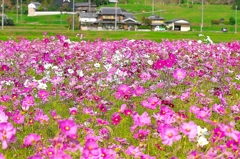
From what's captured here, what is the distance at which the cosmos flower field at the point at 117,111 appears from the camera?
2021 millimetres

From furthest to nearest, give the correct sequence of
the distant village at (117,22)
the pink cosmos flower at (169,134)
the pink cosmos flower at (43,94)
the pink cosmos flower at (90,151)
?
the distant village at (117,22), the pink cosmos flower at (43,94), the pink cosmos flower at (169,134), the pink cosmos flower at (90,151)

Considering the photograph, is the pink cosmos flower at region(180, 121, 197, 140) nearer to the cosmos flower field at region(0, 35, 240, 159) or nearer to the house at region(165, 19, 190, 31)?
the cosmos flower field at region(0, 35, 240, 159)

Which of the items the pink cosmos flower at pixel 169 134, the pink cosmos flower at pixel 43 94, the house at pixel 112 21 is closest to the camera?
the pink cosmos flower at pixel 169 134

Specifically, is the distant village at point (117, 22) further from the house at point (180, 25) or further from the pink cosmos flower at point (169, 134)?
the pink cosmos flower at point (169, 134)

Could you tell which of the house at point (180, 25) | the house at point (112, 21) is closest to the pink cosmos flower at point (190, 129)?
the house at point (112, 21)

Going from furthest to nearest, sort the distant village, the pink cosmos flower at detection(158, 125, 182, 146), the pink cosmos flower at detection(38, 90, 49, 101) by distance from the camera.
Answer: the distant village → the pink cosmos flower at detection(38, 90, 49, 101) → the pink cosmos flower at detection(158, 125, 182, 146)

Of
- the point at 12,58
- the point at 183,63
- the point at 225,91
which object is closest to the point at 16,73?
the point at 12,58

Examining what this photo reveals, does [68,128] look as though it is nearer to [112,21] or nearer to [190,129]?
[190,129]

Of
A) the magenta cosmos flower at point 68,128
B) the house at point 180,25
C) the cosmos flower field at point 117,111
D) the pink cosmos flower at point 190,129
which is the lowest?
the cosmos flower field at point 117,111

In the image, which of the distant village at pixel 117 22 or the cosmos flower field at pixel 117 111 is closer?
the cosmos flower field at pixel 117 111

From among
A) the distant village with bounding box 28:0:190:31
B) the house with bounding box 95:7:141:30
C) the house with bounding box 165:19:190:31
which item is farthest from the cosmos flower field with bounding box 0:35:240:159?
the house with bounding box 165:19:190:31

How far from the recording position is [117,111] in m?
3.90

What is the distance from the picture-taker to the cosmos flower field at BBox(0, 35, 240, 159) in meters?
2.02

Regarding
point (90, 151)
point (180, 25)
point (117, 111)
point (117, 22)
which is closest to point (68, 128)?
point (90, 151)
